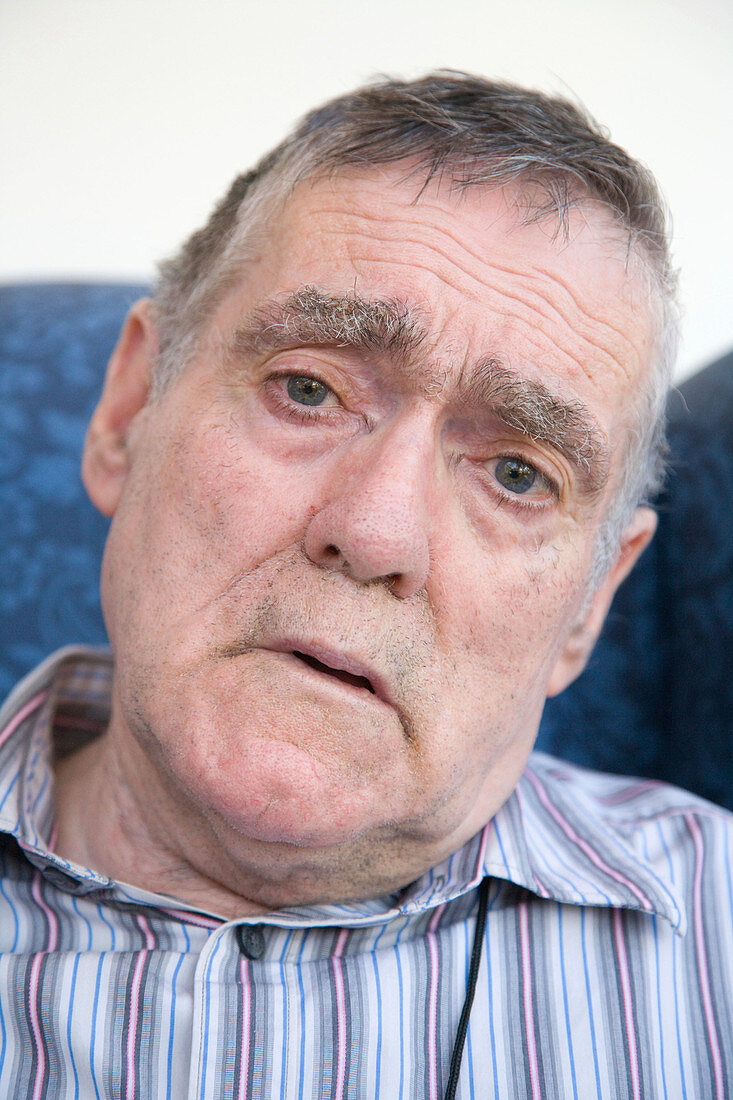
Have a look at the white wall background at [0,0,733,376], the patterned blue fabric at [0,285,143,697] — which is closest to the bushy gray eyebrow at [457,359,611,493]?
the patterned blue fabric at [0,285,143,697]

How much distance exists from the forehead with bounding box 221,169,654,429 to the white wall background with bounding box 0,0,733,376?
49.8 inches

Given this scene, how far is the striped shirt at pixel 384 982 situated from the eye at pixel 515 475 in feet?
1.74

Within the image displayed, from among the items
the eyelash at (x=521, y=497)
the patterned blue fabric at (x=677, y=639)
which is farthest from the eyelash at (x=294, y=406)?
the patterned blue fabric at (x=677, y=639)

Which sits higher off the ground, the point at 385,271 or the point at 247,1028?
the point at 385,271

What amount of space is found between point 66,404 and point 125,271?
84 cm

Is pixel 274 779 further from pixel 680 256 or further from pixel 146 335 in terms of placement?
pixel 680 256

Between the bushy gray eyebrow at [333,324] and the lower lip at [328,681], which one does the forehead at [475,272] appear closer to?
the bushy gray eyebrow at [333,324]

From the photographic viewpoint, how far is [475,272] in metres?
1.07

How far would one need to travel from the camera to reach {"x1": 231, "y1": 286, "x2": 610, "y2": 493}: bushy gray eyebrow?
1031 millimetres

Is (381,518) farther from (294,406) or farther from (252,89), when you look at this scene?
(252,89)

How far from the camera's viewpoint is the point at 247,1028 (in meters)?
1.03

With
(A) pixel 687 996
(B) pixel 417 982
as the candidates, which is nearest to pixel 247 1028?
(B) pixel 417 982

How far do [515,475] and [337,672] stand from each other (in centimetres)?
38

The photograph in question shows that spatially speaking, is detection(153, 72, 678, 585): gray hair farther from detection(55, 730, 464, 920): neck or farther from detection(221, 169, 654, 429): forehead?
detection(55, 730, 464, 920): neck
